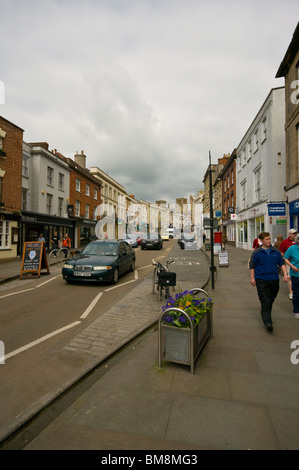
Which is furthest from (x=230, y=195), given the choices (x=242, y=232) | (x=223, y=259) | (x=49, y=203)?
(x=49, y=203)

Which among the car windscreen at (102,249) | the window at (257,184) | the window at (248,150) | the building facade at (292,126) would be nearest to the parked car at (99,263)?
the car windscreen at (102,249)

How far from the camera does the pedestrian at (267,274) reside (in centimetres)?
457

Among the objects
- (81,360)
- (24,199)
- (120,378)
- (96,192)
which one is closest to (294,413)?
(120,378)

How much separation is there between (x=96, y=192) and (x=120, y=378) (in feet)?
105

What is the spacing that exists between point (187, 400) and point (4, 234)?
16073 mm

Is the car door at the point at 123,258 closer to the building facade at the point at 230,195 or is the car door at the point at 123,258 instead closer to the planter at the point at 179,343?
the planter at the point at 179,343

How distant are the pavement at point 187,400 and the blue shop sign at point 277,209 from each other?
9960 millimetres

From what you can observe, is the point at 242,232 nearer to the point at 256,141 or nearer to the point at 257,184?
the point at 257,184

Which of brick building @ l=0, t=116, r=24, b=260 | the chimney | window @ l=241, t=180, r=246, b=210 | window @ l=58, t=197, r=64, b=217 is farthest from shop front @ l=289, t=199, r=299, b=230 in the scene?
the chimney

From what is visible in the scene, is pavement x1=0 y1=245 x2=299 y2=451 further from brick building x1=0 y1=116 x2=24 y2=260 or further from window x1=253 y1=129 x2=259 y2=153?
window x1=253 y1=129 x2=259 y2=153

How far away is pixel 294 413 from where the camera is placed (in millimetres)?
2428

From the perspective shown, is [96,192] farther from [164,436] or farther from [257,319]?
[164,436]

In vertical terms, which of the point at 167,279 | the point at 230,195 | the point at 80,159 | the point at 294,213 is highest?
the point at 80,159

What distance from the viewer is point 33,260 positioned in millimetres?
10492
